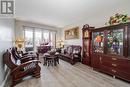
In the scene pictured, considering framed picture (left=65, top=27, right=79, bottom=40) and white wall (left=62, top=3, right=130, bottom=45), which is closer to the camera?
white wall (left=62, top=3, right=130, bottom=45)

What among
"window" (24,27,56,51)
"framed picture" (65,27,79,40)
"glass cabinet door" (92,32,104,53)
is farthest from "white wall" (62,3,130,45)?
"window" (24,27,56,51)

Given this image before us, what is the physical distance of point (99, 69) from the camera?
4.15 metres

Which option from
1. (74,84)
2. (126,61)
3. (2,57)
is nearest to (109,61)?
(126,61)

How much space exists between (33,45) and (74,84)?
6.29 m

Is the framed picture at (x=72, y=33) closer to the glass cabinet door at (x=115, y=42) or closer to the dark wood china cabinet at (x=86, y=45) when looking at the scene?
the dark wood china cabinet at (x=86, y=45)

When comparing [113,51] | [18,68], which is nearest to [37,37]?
[18,68]

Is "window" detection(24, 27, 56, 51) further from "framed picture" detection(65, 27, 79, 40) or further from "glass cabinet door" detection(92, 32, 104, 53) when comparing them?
"glass cabinet door" detection(92, 32, 104, 53)

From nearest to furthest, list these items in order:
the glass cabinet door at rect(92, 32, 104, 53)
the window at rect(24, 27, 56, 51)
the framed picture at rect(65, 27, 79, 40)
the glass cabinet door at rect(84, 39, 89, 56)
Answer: the glass cabinet door at rect(92, 32, 104, 53) → the glass cabinet door at rect(84, 39, 89, 56) → the framed picture at rect(65, 27, 79, 40) → the window at rect(24, 27, 56, 51)

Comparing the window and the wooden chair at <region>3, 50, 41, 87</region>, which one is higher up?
the window

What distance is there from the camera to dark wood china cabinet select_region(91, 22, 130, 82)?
3.15m

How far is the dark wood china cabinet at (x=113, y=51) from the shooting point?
315 centimetres

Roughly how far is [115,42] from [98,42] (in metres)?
0.82

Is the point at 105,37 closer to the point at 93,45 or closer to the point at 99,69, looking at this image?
the point at 93,45

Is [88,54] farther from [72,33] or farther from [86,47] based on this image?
[72,33]
